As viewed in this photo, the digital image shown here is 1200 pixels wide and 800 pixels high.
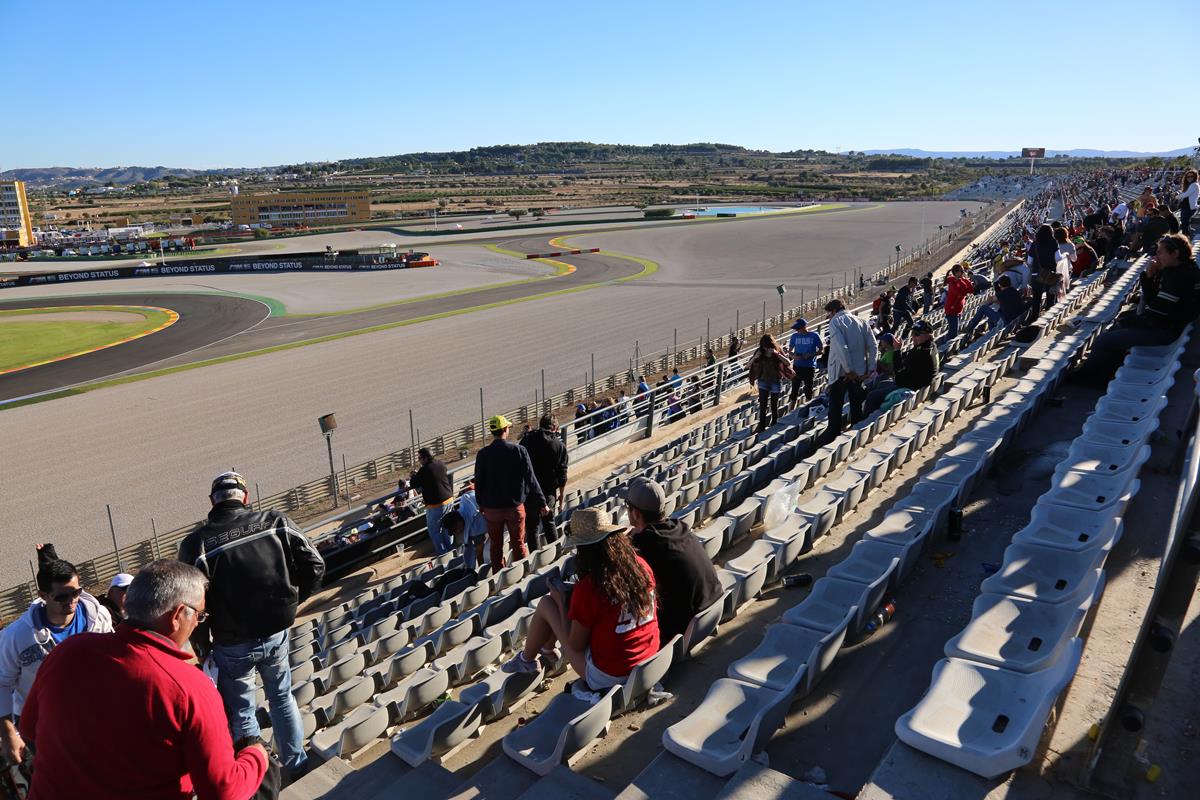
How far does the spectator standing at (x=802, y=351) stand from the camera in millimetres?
10922

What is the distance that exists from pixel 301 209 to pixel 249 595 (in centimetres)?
11465

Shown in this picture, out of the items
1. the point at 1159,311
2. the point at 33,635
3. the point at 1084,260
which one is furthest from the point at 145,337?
the point at 1159,311

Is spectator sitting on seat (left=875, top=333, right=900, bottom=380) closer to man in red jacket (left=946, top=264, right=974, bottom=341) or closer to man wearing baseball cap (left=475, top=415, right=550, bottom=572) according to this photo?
man in red jacket (left=946, top=264, right=974, bottom=341)

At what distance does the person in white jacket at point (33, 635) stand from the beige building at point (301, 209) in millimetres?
107557

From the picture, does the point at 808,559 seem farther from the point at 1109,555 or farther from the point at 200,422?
the point at 200,422

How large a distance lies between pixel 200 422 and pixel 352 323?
48.5 ft

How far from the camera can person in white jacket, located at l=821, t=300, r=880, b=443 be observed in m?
8.23

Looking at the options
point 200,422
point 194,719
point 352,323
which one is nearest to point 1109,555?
point 194,719

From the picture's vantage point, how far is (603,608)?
3.73 meters

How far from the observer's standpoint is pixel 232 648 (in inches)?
156

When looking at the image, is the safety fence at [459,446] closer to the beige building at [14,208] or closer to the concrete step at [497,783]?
the concrete step at [497,783]

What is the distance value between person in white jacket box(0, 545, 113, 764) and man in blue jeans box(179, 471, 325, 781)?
724 millimetres

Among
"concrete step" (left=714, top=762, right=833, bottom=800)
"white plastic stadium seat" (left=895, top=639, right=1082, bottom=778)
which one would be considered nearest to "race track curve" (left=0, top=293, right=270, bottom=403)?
"concrete step" (left=714, top=762, right=833, bottom=800)

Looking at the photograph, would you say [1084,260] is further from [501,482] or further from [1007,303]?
[501,482]
